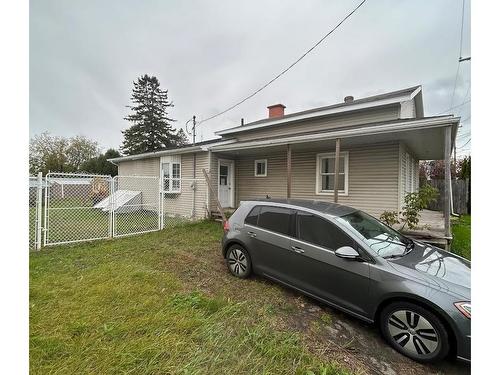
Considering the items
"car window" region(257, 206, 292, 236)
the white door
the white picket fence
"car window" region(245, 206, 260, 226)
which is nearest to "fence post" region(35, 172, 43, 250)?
the white picket fence

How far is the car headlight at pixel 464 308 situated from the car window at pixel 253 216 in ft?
9.34

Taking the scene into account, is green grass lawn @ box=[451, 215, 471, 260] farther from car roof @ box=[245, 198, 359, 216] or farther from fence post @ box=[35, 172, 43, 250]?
fence post @ box=[35, 172, 43, 250]

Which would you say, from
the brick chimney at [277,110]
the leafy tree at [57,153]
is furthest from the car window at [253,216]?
the leafy tree at [57,153]

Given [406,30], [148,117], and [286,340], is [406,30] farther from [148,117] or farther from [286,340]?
[148,117]

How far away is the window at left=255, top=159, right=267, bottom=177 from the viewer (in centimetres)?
1057

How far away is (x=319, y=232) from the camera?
3416 mm

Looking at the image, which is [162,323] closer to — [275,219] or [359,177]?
[275,219]

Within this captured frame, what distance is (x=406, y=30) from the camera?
6316 millimetres

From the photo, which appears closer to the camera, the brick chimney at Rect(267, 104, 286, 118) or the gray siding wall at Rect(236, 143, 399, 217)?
the gray siding wall at Rect(236, 143, 399, 217)

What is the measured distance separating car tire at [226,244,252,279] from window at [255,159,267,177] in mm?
6334

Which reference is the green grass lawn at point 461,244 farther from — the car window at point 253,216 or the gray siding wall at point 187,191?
the gray siding wall at point 187,191

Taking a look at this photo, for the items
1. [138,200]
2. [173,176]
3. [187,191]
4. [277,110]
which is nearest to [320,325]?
[187,191]

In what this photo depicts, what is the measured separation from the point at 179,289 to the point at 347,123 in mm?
8931
